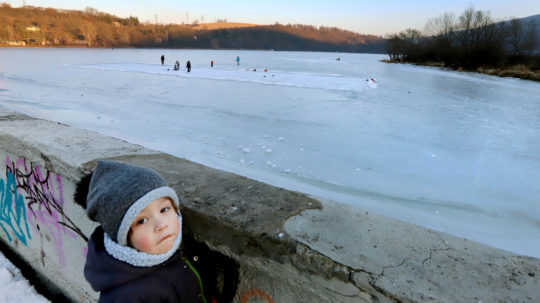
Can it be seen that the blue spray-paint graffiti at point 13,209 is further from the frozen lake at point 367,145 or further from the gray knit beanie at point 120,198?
the frozen lake at point 367,145

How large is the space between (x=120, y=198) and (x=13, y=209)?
Result: 2089 millimetres

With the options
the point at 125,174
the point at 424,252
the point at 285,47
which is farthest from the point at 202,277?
the point at 285,47

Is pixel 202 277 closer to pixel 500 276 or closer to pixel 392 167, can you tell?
pixel 500 276

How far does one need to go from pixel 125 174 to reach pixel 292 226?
0.65 metres

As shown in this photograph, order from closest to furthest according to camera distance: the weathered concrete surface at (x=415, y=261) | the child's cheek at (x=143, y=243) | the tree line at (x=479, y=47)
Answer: the weathered concrete surface at (x=415, y=261) → the child's cheek at (x=143, y=243) → the tree line at (x=479, y=47)

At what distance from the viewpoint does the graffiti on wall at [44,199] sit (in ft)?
6.64

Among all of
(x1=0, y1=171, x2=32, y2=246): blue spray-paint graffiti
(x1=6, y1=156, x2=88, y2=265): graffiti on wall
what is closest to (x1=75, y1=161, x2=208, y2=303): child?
(x1=6, y1=156, x2=88, y2=265): graffiti on wall

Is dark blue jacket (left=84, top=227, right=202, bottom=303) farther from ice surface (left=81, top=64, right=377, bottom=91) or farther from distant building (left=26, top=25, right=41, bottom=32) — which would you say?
distant building (left=26, top=25, right=41, bottom=32)

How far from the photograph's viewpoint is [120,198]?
109 centimetres

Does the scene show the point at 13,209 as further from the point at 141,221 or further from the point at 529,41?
the point at 529,41

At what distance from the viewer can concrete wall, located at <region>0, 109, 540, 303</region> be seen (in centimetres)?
105

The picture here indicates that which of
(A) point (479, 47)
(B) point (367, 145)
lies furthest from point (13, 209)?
(A) point (479, 47)

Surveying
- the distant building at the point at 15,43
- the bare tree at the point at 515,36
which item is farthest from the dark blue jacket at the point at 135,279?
the distant building at the point at 15,43

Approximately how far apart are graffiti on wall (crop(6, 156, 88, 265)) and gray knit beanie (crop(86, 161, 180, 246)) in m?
1.04
